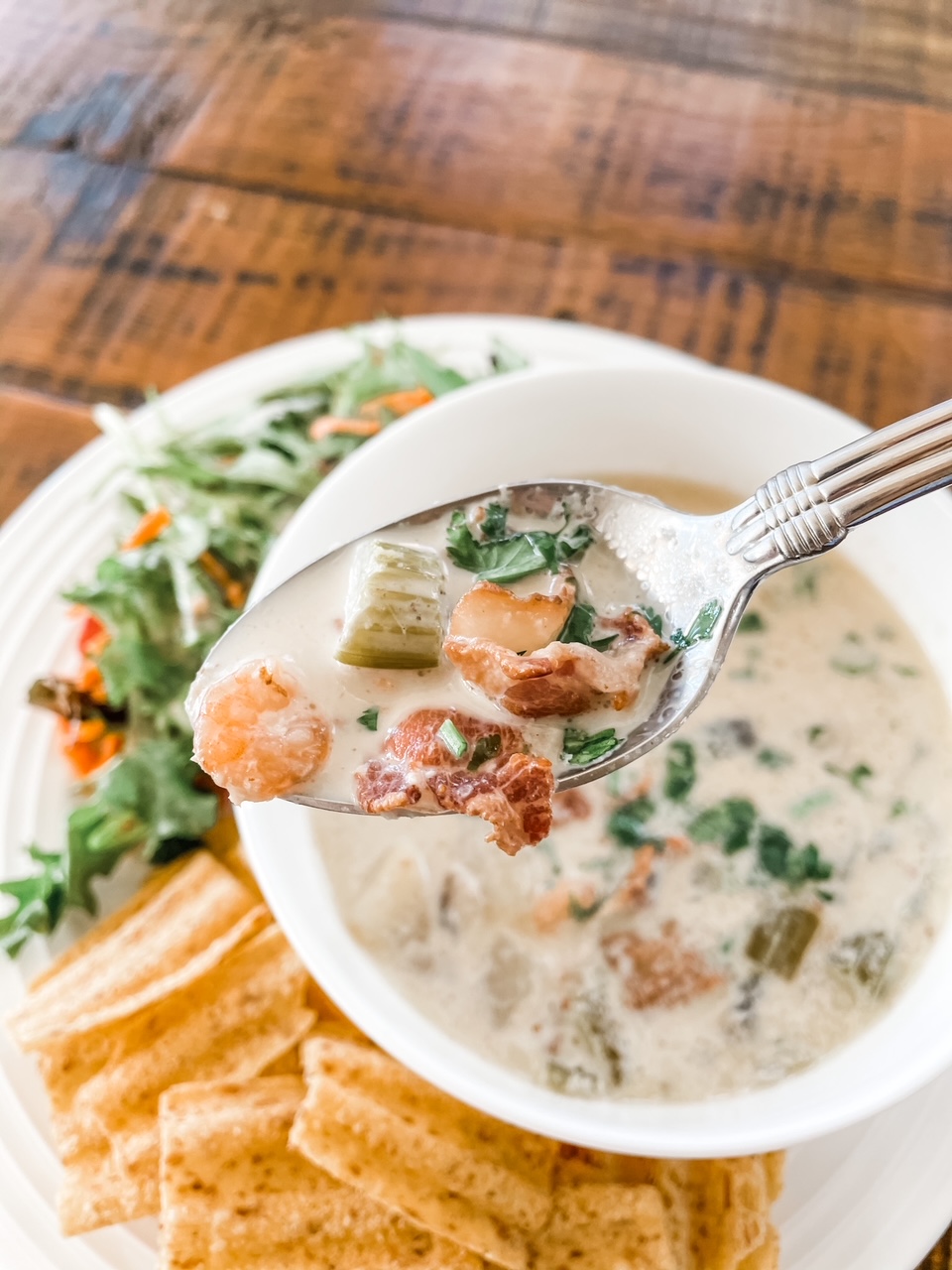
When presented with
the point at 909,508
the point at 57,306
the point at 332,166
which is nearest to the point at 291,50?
the point at 332,166

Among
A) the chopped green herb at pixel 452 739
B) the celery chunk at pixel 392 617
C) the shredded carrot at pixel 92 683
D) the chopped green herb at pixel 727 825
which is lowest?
the shredded carrot at pixel 92 683

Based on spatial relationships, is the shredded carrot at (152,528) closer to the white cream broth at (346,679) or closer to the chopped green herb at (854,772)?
the white cream broth at (346,679)

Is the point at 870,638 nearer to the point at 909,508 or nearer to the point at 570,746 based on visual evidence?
the point at 909,508

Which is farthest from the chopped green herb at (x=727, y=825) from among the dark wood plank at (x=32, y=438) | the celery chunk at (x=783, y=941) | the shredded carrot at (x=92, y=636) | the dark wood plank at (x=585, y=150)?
the dark wood plank at (x=32, y=438)

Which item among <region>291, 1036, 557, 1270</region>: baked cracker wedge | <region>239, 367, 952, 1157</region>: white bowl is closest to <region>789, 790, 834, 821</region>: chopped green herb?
<region>239, 367, 952, 1157</region>: white bowl

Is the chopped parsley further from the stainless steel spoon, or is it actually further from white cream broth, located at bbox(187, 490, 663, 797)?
the stainless steel spoon

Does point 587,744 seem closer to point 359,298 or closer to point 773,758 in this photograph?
point 773,758

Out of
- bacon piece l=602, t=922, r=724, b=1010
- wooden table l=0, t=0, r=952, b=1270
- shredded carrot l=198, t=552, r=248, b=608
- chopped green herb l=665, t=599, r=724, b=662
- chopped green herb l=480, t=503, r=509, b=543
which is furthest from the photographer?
wooden table l=0, t=0, r=952, b=1270

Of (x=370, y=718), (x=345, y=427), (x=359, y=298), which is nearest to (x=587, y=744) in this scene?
(x=370, y=718)
